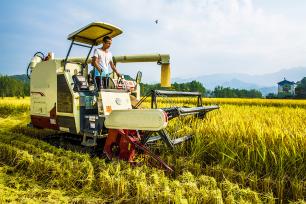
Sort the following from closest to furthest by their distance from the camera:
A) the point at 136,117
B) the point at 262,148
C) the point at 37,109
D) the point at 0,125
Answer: the point at 136,117, the point at 262,148, the point at 37,109, the point at 0,125

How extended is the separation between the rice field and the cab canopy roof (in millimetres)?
2423

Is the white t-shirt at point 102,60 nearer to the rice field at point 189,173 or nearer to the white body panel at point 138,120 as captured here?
the white body panel at point 138,120

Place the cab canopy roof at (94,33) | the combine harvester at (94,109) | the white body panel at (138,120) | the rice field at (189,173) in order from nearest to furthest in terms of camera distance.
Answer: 1. the rice field at (189,173)
2. the white body panel at (138,120)
3. the combine harvester at (94,109)
4. the cab canopy roof at (94,33)

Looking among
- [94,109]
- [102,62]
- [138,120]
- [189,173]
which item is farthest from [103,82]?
[189,173]

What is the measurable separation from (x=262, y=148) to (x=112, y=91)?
2.98 metres

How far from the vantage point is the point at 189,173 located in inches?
168

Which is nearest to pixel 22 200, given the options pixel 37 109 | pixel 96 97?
pixel 96 97

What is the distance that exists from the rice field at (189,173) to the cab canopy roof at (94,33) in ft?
7.95

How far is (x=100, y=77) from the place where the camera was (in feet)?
20.2

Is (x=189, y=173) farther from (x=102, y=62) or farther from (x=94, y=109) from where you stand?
(x=102, y=62)

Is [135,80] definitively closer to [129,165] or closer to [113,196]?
[129,165]

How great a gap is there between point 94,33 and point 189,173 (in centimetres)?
387

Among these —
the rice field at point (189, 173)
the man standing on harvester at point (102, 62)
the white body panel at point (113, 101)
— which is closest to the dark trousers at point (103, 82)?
the man standing on harvester at point (102, 62)

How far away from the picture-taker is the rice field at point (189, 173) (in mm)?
3785
